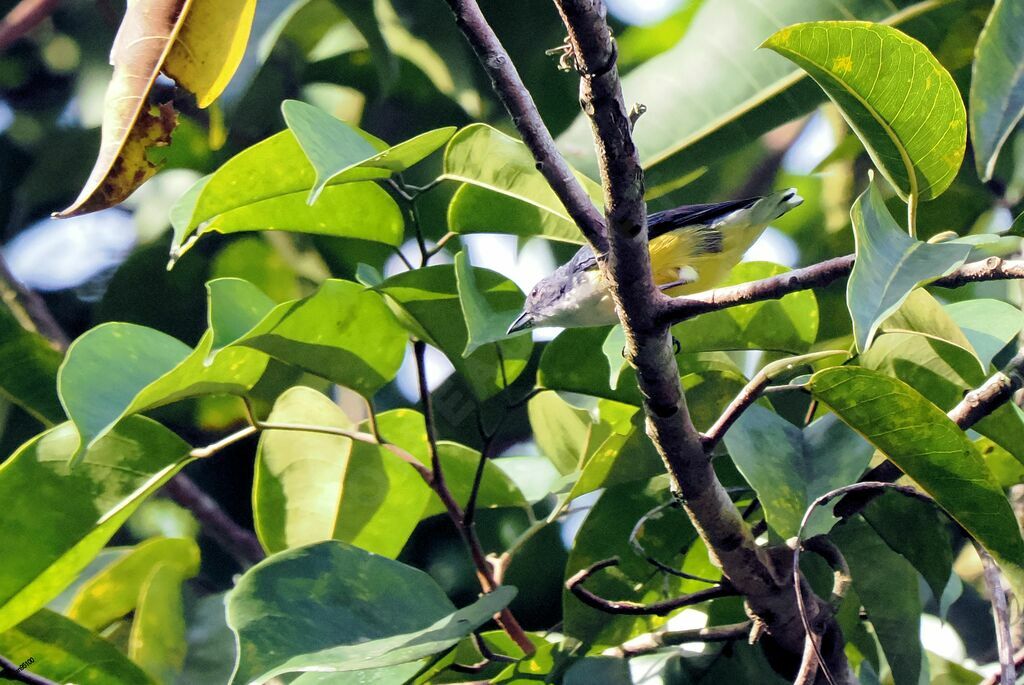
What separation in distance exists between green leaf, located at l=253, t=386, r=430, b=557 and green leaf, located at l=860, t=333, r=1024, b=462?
65cm

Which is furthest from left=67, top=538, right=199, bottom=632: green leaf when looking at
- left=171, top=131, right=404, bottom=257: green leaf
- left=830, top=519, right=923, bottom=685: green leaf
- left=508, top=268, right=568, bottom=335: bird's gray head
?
left=830, top=519, right=923, bottom=685: green leaf

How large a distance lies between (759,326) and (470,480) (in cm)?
51

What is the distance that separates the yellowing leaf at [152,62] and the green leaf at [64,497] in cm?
52

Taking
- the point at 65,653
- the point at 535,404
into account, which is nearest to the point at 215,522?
the point at 65,653

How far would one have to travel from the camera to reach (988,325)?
1091 mm

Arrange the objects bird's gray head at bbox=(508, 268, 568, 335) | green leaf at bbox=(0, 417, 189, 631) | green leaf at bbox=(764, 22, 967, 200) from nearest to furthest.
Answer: green leaf at bbox=(764, 22, 967, 200)
green leaf at bbox=(0, 417, 189, 631)
bird's gray head at bbox=(508, 268, 568, 335)

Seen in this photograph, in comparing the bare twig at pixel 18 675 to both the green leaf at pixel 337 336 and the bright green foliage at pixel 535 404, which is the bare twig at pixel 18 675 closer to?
the bright green foliage at pixel 535 404

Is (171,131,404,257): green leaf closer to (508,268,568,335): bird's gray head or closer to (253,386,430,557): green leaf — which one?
(253,386,430,557): green leaf

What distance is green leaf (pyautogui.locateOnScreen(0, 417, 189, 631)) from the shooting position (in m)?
1.25

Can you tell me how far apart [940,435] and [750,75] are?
0.81 m

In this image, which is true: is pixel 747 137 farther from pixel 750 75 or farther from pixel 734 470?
pixel 734 470

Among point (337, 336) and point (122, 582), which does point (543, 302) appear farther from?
point (122, 582)

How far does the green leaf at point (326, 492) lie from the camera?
1436mm

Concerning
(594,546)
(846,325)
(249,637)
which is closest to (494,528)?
(594,546)
